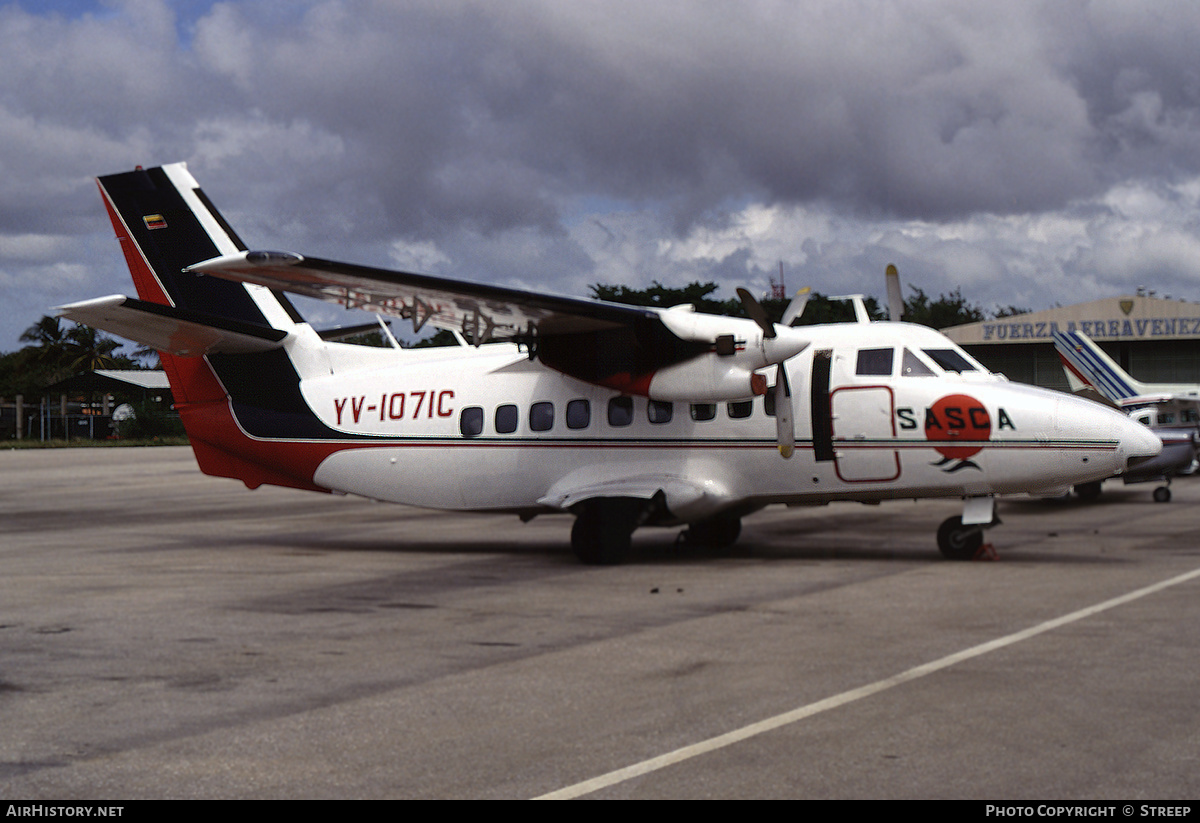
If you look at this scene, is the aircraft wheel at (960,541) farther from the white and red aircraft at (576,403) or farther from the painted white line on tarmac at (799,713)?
the painted white line on tarmac at (799,713)

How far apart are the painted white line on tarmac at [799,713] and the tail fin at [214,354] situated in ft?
37.9

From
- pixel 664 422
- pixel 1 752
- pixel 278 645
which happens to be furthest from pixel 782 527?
pixel 1 752

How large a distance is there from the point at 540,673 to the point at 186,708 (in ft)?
8.05

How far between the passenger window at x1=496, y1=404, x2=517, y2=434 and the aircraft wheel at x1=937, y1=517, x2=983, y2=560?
20.6ft

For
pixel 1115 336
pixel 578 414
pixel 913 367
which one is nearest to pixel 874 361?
pixel 913 367

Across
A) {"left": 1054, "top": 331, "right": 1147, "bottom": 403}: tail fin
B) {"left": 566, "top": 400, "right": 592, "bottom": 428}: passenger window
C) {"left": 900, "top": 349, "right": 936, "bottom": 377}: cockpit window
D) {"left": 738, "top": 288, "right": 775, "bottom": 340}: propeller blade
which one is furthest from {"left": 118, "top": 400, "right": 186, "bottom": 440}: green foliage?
{"left": 900, "top": 349, "right": 936, "bottom": 377}: cockpit window

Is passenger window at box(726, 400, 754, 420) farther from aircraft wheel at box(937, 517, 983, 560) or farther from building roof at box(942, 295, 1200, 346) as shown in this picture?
building roof at box(942, 295, 1200, 346)

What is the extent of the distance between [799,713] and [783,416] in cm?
792

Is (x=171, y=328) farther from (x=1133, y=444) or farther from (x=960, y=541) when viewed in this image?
(x=1133, y=444)

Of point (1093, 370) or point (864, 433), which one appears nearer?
point (864, 433)

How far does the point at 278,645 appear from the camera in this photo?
9.28 metres

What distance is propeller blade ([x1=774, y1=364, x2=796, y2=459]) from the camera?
14227 mm

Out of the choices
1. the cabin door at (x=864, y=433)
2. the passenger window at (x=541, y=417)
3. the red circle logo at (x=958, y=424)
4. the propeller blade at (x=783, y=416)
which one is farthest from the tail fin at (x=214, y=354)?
the red circle logo at (x=958, y=424)

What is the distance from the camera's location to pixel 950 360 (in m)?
14.7
